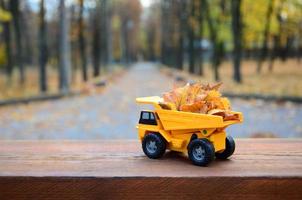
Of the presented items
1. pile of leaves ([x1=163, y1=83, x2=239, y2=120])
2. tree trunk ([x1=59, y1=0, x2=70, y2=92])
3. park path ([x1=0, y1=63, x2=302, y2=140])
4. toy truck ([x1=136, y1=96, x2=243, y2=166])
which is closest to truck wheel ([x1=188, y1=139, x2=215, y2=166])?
toy truck ([x1=136, y1=96, x2=243, y2=166])

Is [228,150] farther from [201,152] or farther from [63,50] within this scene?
[63,50]

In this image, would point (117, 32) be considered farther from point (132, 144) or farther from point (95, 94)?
point (132, 144)

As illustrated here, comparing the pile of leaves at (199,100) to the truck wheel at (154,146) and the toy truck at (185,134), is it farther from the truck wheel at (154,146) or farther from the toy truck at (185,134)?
the truck wheel at (154,146)

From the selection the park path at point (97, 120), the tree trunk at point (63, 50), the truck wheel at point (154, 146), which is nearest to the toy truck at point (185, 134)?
the truck wheel at point (154, 146)

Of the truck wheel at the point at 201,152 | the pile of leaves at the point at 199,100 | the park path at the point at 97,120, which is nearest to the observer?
the truck wheel at the point at 201,152

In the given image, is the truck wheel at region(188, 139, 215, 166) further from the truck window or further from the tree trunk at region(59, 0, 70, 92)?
the tree trunk at region(59, 0, 70, 92)
